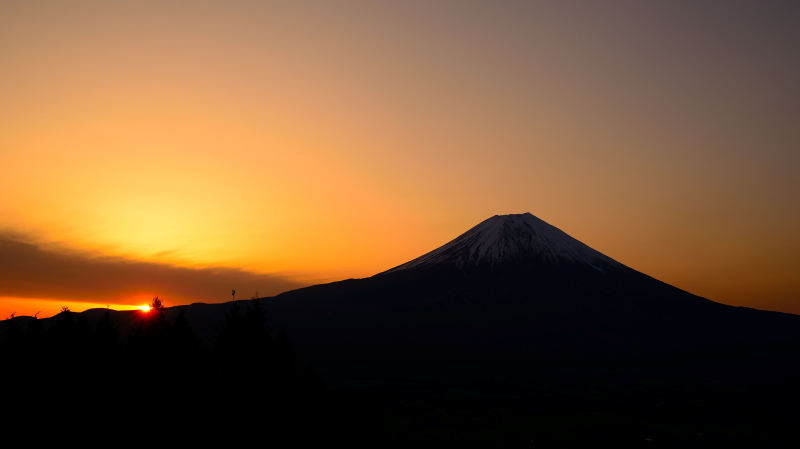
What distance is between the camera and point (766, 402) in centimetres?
13450

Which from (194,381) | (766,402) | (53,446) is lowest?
(766,402)

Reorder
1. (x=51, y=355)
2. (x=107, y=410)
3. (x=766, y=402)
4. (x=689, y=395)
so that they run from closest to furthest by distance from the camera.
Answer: (x=107, y=410), (x=51, y=355), (x=766, y=402), (x=689, y=395)

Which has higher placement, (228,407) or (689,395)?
(228,407)

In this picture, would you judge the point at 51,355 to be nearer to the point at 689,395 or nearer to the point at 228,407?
the point at 228,407

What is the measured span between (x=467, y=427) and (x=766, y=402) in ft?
233

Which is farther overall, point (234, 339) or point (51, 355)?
point (51, 355)

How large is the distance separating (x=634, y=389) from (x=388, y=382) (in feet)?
191

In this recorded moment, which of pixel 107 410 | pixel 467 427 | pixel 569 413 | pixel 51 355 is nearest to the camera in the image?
pixel 107 410

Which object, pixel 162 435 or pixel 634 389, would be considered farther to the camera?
pixel 634 389

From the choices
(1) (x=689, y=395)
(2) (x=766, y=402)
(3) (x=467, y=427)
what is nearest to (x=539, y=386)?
(1) (x=689, y=395)

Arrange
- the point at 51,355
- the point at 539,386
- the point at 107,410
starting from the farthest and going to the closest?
the point at 539,386
the point at 51,355
the point at 107,410

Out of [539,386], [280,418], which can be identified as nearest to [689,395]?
[539,386]

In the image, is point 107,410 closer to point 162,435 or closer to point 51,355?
point 162,435

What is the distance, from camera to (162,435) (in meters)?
33.5
